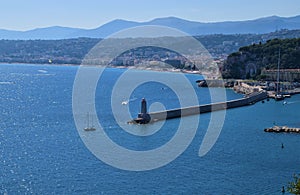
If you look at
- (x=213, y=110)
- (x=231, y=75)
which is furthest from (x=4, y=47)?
(x=213, y=110)

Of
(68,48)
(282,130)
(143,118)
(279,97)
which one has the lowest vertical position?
(282,130)

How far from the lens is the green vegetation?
44.2 metres

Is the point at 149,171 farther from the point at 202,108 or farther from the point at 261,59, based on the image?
the point at 261,59

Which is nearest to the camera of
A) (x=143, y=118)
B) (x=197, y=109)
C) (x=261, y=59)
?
(x=143, y=118)

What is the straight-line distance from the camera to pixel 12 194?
11680 millimetres

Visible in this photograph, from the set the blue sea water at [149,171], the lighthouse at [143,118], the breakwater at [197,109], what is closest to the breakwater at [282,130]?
the blue sea water at [149,171]

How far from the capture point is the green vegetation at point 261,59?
4419cm

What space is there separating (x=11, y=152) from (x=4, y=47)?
100 m

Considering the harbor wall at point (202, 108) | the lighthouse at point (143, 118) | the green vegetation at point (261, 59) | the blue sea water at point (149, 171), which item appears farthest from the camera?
the green vegetation at point (261, 59)

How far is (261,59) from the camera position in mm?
45562

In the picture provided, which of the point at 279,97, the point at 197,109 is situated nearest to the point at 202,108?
the point at 197,109

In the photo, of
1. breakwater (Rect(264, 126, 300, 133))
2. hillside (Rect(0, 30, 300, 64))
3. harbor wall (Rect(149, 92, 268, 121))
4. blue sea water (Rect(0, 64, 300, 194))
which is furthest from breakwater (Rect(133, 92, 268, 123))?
hillside (Rect(0, 30, 300, 64))

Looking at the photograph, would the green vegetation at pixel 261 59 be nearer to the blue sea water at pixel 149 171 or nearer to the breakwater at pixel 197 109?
the breakwater at pixel 197 109

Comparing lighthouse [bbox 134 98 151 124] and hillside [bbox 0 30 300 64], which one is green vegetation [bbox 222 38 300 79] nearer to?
lighthouse [bbox 134 98 151 124]
